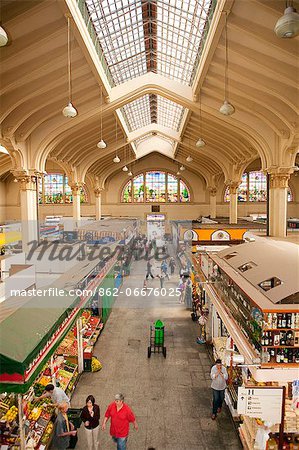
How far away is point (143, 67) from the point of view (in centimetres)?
1255

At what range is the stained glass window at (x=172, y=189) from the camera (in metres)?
28.9

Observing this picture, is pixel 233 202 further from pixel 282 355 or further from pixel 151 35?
pixel 282 355

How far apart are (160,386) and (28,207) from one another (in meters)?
7.13

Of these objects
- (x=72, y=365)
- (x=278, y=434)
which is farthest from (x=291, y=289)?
(x=72, y=365)

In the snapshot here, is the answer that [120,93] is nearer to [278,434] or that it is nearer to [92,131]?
[92,131]

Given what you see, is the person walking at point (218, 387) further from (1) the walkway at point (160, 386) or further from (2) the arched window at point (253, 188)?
(2) the arched window at point (253, 188)

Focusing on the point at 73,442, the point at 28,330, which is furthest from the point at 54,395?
the point at 28,330

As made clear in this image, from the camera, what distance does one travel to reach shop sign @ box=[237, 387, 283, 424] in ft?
14.3

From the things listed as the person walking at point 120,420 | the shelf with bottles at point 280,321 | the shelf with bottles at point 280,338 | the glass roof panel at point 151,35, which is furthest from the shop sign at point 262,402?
the glass roof panel at point 151,35

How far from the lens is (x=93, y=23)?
8469mm

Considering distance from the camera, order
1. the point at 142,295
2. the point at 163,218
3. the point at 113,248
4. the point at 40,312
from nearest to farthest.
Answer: the point at 40,312 → the point at 113,248 → the point at 142,295 → the point at 163,218

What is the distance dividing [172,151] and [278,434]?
22443mm

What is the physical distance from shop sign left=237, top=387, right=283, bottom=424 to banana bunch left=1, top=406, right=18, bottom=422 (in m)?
2.93

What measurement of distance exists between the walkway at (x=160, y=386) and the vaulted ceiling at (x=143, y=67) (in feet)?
20.1
